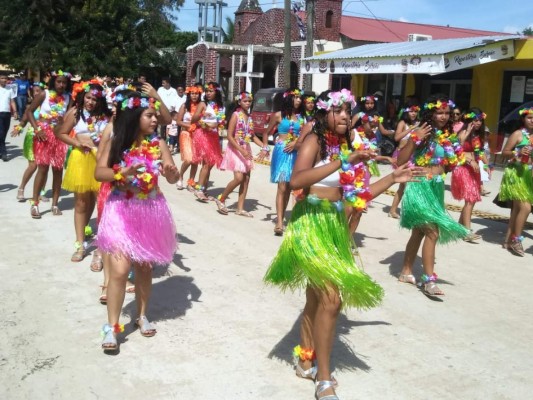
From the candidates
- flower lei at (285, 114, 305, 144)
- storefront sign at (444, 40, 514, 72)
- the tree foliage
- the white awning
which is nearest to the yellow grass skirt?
flower lei at (285, 114, 305, 144)

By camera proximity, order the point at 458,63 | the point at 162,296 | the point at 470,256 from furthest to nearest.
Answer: the point at 458,63
the point at 470,256
the point at 162,296

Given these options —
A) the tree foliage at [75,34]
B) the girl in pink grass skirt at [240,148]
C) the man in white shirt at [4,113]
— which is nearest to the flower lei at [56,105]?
the girl in pink grass skirt at [240,148]

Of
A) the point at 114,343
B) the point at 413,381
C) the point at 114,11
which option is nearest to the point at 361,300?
the point at 413,381

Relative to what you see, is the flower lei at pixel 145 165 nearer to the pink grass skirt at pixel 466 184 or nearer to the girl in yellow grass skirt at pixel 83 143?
the girl in yellow grass skirt at pixel 83 143

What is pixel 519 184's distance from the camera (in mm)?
7172

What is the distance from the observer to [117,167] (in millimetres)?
4031

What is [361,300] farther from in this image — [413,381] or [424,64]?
[424,64]

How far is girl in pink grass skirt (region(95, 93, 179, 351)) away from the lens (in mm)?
4008

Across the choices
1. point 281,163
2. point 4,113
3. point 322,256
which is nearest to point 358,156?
point 322,256

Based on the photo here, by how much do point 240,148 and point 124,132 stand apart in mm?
4302

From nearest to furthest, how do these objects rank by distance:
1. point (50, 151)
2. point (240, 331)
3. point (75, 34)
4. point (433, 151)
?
point (240, 331), point (433, 151), point (50, 151), point (75, 34)

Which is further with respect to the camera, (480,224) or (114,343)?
(480,224)

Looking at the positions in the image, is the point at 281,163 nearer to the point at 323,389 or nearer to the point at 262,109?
the point at 323,389

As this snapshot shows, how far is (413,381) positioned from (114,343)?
6.40 feet
